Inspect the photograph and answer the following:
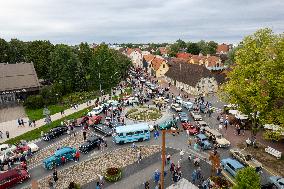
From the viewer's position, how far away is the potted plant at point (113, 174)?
3288cm

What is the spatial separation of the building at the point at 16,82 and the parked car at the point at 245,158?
148 feet

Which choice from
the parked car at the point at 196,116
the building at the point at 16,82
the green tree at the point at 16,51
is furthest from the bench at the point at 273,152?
the green tree at the point at 16,51

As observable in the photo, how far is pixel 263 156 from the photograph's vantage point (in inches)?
1497

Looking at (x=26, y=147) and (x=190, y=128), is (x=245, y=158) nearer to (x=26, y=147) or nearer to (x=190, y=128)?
(x=190, y=128)

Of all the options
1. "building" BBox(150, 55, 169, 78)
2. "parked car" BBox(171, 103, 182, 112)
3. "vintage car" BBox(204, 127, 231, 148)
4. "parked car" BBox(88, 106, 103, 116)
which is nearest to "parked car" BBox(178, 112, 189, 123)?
"parked car" BBox(171, 103, 182, 112)

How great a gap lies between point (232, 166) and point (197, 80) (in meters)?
37.8

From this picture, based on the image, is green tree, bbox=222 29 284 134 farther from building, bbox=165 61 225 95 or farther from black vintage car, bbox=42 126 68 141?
building, bbox=165 61 225 95

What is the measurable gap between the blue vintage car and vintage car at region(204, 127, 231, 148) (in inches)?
709

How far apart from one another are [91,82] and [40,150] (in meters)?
33.1

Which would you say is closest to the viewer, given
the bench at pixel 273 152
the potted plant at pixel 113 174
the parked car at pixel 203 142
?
the potted plant at pixel 113 174

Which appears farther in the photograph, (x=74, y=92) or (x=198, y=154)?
(x=74, y=92)

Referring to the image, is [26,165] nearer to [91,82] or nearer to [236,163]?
[236,163]

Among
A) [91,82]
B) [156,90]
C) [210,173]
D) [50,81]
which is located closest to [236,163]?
[210,173]

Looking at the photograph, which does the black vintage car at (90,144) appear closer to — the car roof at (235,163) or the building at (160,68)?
the car roof at (235,163)
